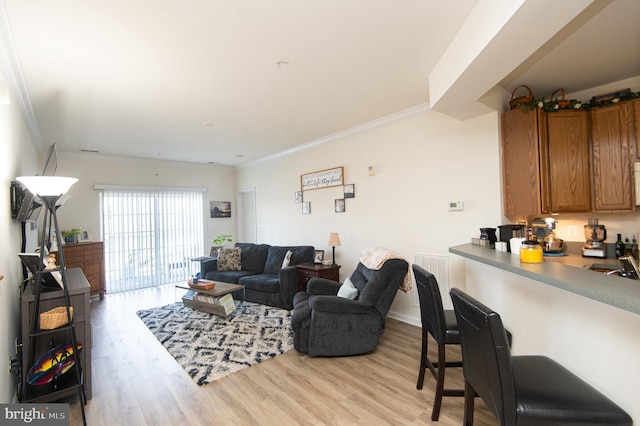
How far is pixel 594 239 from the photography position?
113 inches

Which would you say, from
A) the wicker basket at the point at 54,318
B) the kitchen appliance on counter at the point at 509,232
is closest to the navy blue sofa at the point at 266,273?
the wicker basket at the point at 54,318

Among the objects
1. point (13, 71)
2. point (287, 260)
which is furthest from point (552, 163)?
point (13, 71)

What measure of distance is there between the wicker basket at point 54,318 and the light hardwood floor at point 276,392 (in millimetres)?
653

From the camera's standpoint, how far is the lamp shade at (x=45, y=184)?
1.94 m

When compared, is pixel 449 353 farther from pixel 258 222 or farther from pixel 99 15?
pixel 258 222

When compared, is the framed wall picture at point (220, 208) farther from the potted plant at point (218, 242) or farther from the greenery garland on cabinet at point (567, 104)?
the greenery garland on cabinet at point (567, 104)

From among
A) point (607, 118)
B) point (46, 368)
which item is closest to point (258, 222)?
point (46, 368)

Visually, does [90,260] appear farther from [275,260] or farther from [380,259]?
[380,259]

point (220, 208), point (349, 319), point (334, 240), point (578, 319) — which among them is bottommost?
point (349, 319)

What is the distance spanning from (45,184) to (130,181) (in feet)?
14.2

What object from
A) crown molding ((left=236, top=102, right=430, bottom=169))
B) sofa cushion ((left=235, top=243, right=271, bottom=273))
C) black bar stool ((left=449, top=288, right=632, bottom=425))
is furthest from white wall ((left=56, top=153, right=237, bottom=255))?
black bar stool ((left=449, top=288, right=632, bottom=425))

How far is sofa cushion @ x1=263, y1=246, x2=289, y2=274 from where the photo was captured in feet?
16.3

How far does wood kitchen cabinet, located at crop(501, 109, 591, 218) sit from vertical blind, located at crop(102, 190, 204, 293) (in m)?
6.16

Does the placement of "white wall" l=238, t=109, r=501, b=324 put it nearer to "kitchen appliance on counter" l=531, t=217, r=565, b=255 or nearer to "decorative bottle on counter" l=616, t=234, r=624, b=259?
"kitchen appliance on counter" l=531, t=217, r=565, b=255
